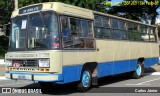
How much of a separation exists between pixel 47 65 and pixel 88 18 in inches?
115

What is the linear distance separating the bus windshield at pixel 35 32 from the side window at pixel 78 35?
0.44 m

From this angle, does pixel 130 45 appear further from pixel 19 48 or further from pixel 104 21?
pixel 19 48

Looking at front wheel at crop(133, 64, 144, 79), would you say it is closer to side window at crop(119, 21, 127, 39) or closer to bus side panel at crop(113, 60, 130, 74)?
bus side panel at crop(113, 60, 130, 74)

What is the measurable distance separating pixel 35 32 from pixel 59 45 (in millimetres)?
1045

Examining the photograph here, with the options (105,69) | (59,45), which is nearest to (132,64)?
(105,69)

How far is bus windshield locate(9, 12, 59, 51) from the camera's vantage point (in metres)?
A: 11.2

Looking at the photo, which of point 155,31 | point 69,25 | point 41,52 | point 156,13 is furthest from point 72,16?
point 156,13

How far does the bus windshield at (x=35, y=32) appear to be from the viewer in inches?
442

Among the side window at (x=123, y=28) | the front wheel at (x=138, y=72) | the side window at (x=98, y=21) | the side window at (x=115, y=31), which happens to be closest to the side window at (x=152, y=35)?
the front wheel at (x=138, y=72)

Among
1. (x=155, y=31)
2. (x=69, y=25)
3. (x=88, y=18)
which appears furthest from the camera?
(x=155, y=31)

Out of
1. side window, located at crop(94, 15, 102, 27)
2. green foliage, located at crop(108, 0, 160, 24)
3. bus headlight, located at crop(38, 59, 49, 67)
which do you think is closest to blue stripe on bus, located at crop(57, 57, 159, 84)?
bus headlight, located at crop(38, 59, 49, 67)

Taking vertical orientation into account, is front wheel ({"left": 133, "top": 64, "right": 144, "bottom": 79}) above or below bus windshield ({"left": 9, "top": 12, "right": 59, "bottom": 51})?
below

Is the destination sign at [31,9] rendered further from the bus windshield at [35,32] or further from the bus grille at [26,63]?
the bus grille at [26,63]

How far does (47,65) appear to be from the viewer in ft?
36.1
